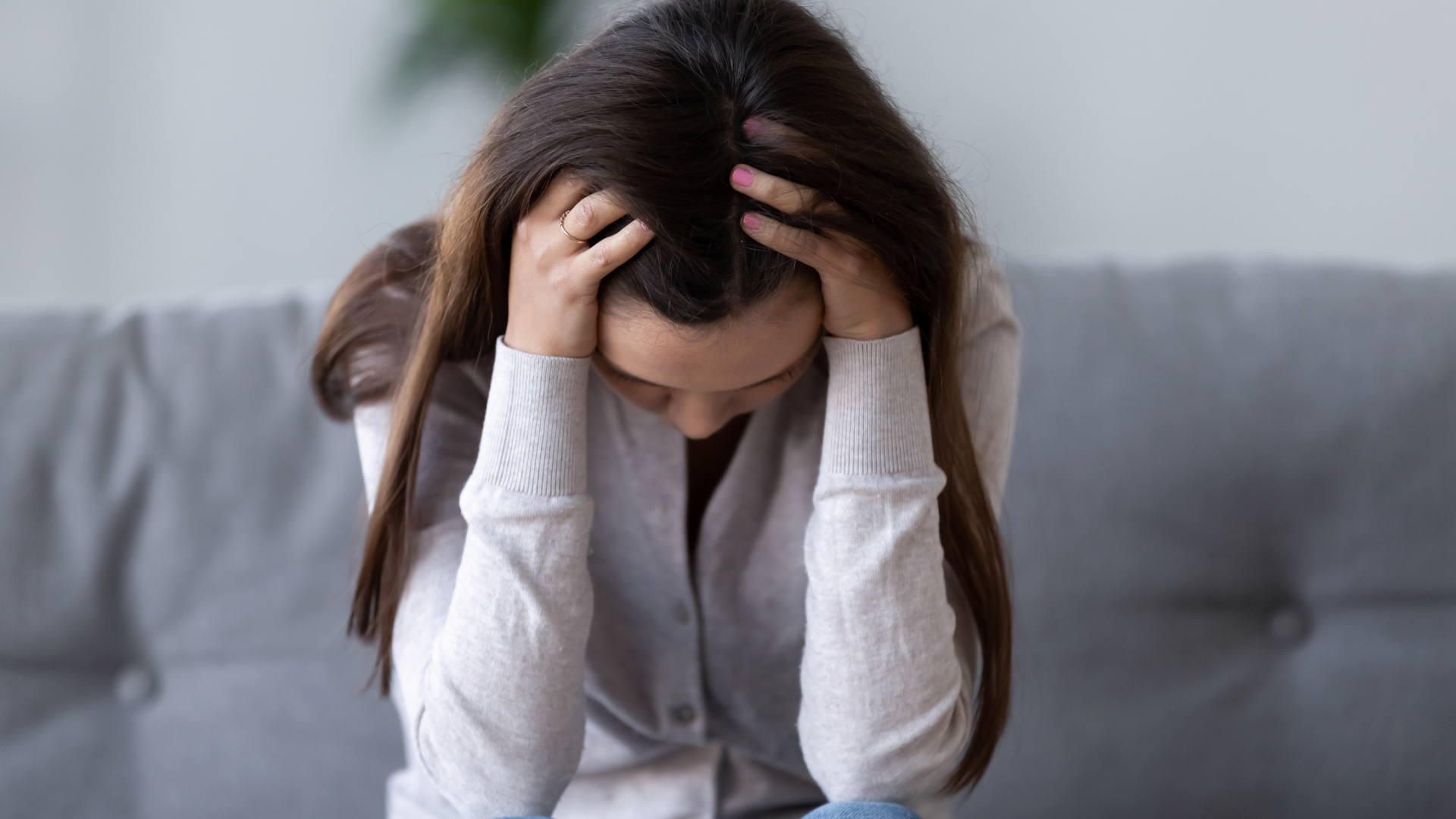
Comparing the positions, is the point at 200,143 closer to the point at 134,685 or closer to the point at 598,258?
the point at 134,685

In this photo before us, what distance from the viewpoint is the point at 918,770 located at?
0.71 metres

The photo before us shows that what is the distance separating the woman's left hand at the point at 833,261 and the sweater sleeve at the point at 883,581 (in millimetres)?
15

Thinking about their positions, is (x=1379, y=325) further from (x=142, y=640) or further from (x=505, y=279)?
(x=142, y=640)

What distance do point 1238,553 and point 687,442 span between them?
1.88 feet

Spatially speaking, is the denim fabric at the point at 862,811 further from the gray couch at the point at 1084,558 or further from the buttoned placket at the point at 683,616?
the gray couch at the point at 1084,558

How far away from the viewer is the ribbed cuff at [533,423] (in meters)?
0.68

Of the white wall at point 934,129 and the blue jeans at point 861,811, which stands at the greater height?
the white wall at point 934,129

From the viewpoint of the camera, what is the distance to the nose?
67 centimetres

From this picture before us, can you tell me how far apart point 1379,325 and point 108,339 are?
1228 mm

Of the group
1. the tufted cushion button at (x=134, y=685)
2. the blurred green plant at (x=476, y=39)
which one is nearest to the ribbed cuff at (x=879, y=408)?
the tufted cushion button at (x=134, y=685)

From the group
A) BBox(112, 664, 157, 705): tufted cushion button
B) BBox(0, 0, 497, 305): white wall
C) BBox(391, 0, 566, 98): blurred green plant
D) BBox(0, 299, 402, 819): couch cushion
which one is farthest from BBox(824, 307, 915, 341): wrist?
BBox(0, 0, 497, 305): white wall

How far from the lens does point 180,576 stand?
3.34 feet

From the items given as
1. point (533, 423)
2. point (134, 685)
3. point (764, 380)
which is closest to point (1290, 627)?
point (764, 380)

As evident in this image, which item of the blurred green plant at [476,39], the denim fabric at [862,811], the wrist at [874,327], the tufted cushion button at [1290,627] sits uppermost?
the blurred green plant at [476,39]
